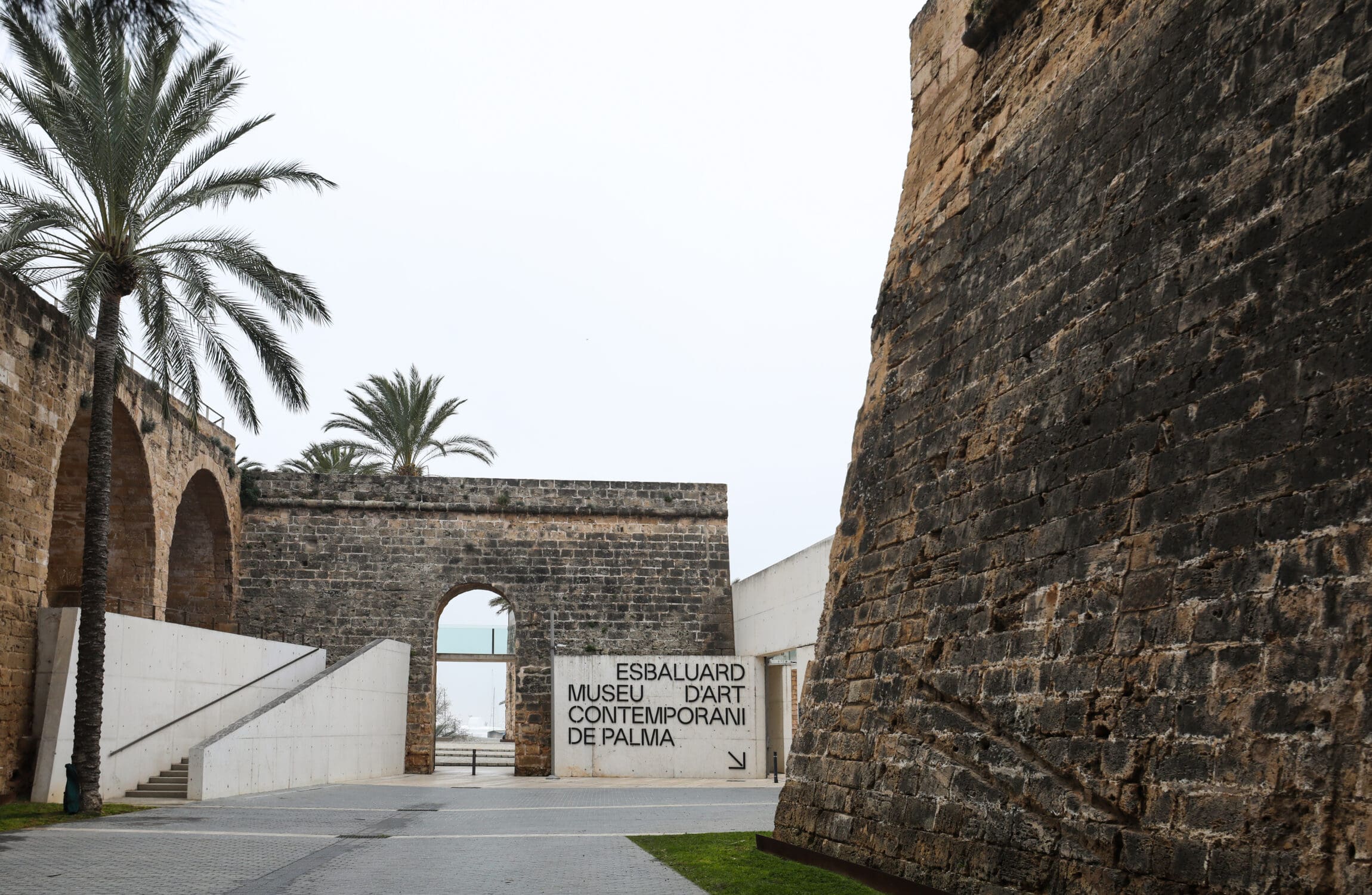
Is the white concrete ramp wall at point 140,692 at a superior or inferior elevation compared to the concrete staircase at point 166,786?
superior

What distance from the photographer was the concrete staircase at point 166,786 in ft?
43.5

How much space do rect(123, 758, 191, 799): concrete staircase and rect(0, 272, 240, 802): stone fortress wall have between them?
1461mm

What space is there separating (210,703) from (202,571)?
619 centimetres

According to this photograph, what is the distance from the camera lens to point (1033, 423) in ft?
19.0

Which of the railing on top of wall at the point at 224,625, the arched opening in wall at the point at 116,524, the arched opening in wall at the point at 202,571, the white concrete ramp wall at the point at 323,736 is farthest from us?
the arched opening in wall at the point at 202,571

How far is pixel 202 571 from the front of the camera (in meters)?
20.7

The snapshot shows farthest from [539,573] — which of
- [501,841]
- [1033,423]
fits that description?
[1033,423]

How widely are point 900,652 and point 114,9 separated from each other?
4.91 meters

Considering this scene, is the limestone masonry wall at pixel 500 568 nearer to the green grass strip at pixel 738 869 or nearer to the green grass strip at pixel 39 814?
the green grass strip at pixel 39 814

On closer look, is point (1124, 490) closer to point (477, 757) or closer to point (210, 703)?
point (210, 703)

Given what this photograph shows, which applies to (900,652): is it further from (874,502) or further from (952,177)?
(952,177)

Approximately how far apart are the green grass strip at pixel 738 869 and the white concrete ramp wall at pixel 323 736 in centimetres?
670

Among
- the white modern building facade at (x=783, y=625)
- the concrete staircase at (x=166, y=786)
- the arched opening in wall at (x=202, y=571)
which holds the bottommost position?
the concrete staircase at (x=166, y=786)

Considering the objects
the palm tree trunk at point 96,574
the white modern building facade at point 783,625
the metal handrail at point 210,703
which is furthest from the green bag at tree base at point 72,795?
the white modern building facade at point 783,625
